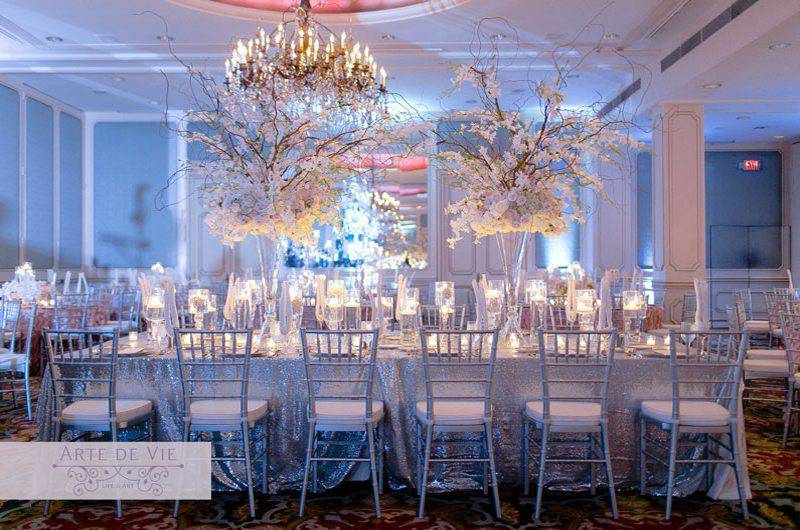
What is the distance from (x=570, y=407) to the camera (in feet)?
11.7

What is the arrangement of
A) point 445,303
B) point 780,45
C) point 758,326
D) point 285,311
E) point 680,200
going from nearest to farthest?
point 285,311 < point 445,303 < point 780,45 < point 758,326 < point 680,200

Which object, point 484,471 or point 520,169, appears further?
point 520,169

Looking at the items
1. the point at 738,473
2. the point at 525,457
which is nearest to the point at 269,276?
the point at 525,457

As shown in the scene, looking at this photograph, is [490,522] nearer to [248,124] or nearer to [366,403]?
[366,403]

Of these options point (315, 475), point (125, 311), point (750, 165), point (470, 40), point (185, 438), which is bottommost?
point (315, 475)

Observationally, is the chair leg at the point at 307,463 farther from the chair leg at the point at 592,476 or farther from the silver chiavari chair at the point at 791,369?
the silver chiavari chair at the point at 791,369

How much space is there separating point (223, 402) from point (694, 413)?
2488mm

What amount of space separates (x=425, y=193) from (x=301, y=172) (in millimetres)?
8229

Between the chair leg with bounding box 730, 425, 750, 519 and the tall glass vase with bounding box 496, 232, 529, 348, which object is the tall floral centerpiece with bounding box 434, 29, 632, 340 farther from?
the chair leg with bounding box 730, 425, 750, 519

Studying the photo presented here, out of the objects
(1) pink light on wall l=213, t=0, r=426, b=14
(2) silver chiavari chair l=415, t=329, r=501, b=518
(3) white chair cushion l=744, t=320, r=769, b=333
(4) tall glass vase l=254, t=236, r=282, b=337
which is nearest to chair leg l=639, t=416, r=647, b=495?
(2) silver chiavari chair l=415, t=329, r=501, b=518

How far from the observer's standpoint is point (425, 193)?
12312 mm

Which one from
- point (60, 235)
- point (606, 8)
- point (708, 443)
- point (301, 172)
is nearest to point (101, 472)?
point (301, 172)

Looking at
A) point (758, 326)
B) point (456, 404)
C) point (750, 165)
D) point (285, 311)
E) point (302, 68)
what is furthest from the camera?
point (750, 165)

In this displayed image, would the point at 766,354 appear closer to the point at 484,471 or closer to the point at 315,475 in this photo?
the point at 484,471
